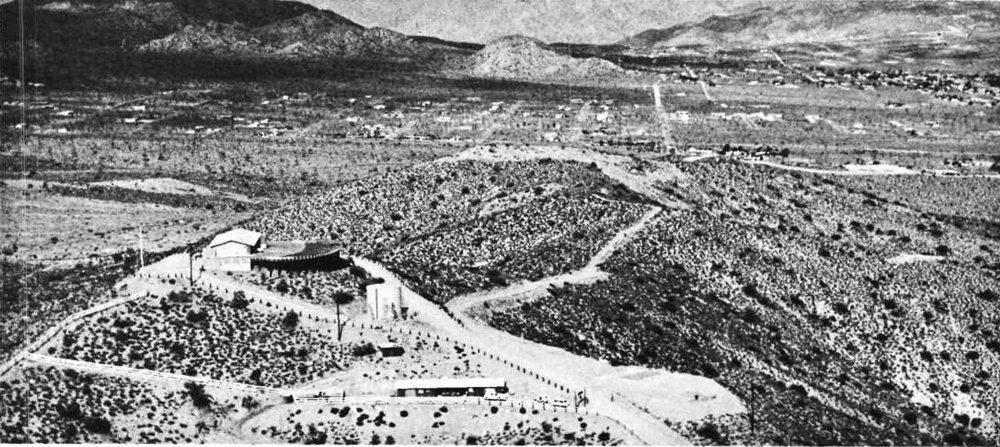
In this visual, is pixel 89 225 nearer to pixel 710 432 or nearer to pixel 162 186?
pixel 162 186

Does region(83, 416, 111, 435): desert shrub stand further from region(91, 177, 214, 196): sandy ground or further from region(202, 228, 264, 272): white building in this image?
A: region(91, 177, 214, 196): sandy ground

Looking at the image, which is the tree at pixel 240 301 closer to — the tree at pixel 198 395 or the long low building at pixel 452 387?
the tree at pixel 198 395

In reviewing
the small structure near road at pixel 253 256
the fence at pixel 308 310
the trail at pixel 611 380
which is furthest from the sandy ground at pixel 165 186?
the trail at pixel 611 380

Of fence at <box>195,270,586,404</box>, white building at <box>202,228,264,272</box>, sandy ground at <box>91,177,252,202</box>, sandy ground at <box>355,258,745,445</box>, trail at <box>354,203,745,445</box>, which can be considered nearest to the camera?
sandy ground at <box>355,258,745,445</box>

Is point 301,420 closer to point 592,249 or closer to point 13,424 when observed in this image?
point 13,424

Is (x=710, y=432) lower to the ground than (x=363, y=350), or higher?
lower

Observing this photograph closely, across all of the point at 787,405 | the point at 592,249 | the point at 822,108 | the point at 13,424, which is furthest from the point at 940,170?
the point at 13,424

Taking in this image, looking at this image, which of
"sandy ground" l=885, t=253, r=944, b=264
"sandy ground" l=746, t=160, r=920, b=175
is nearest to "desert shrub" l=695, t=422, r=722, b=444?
"sandy ground" l=885, t=253, r=944, b=264

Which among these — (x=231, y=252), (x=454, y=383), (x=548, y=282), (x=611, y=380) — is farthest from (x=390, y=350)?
(x=548, y=282)
